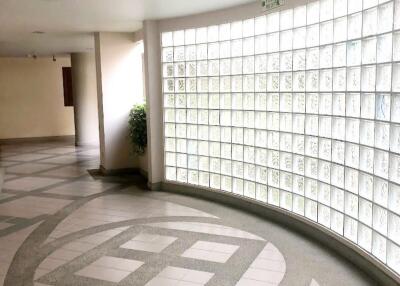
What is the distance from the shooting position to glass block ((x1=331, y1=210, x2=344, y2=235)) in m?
4.08

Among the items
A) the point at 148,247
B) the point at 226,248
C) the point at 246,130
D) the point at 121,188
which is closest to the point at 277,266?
the point at 226,248

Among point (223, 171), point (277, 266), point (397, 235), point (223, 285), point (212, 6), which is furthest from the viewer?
point (223, 171)

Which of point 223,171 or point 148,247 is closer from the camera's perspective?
point 148,247

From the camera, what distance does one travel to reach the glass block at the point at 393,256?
3256mm

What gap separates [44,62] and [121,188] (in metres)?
7.91

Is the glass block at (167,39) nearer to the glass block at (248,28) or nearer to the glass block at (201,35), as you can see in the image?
the glass block at (201,35)

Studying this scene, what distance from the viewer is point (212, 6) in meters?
5.39

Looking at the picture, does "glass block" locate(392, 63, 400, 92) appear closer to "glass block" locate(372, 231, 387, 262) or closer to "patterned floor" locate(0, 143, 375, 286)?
"glass block" locate(372, 231, 387, 262)

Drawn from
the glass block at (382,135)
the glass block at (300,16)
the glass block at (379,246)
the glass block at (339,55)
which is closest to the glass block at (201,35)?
the glass block at (300,16)

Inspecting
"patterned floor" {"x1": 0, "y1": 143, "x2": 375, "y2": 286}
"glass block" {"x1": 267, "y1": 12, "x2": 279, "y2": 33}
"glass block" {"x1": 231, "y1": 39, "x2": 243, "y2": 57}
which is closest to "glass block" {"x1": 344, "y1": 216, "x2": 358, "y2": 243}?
"patterned floor" {"x1": 0, "y1": 143, "x2": 375, "y2": 286}

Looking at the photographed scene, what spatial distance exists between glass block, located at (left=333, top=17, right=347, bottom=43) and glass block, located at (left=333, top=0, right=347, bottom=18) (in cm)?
4

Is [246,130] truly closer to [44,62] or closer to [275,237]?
[275,237]

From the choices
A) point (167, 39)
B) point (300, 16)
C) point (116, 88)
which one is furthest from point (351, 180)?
point (116, 88)

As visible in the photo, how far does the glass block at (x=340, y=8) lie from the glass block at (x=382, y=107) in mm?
931
